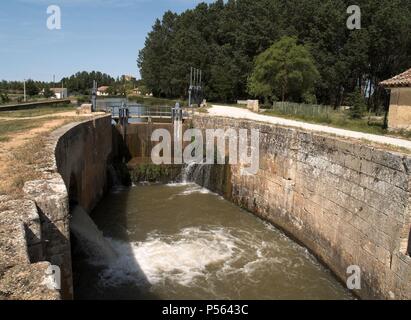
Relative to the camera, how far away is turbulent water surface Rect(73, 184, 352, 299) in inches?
336

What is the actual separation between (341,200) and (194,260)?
3865 millimetres

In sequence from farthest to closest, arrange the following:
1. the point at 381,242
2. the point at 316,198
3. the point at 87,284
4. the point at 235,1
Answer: the point at 235,1
the point at 316,198
the point at 87,284
the point at 381,242

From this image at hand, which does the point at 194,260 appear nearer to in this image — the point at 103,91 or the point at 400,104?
the point at 400,104

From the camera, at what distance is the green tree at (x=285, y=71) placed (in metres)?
29.6

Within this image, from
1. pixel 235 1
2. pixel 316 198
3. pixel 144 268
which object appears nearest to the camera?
pixel 144 268

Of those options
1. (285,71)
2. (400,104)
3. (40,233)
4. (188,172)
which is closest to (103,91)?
(285,71)

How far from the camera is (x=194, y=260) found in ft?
32.4

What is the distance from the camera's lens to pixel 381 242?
7.64 meters

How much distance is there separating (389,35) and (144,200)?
31.6 meters

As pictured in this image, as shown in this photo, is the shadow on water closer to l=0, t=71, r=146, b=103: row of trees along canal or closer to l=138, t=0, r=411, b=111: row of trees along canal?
l=138, t=0, r=411, b=111: row of trees along canal

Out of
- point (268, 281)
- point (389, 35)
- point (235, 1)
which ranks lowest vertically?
point (268, 281)

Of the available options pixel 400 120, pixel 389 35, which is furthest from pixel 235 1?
pixel 400 120

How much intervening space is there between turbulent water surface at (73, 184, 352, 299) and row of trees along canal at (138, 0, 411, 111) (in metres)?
19.7

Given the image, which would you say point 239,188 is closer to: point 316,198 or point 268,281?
point 316,198
